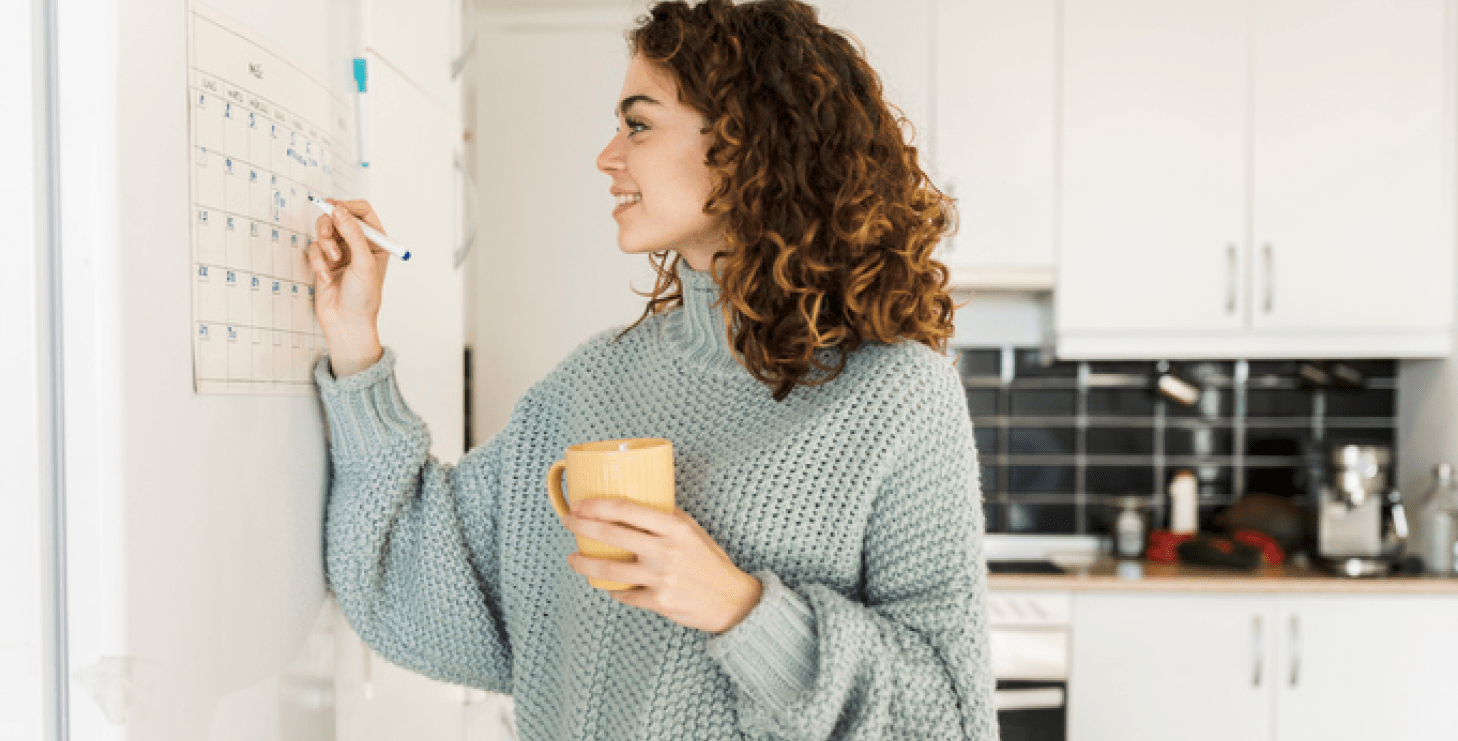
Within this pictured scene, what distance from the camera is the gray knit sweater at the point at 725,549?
2.81 feet

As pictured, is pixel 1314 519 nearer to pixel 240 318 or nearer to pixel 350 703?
pixel 350 703

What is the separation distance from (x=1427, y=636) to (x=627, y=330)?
86.7 inches

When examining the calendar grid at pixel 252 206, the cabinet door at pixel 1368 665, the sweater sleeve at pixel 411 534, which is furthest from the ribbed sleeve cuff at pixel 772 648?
the cabinet door at pixel 1368 665

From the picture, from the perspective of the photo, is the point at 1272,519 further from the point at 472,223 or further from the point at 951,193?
the point at 472,223

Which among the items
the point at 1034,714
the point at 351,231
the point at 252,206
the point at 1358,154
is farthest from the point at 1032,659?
the point at 252,206

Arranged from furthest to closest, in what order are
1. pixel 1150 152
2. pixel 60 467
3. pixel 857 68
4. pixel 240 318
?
pixel 1150 152 → pixel 857 68 → pixel 240 318 → pixel 60 467

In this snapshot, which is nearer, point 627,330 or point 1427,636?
point 627,330

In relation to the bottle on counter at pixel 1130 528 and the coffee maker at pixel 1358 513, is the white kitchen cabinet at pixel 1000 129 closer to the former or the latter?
the bottle on counter at pixel 1130 528

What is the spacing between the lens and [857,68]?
1.03 meters

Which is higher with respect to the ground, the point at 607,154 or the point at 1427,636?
the point at 607,154

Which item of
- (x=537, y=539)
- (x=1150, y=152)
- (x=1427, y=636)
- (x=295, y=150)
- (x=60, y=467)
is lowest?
(x=1427, y=636)

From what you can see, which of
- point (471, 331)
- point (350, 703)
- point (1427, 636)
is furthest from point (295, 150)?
point (1427, 636)

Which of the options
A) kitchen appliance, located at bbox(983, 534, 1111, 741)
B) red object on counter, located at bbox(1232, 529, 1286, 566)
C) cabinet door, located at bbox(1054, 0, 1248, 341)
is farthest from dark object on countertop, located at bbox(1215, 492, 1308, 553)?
kitchen appliance, located at bbox(983, 534, 1111, 741)

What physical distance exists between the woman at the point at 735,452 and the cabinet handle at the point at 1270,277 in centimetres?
179
